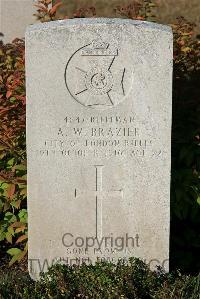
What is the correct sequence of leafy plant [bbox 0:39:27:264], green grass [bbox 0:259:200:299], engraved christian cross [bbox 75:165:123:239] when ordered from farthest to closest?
leafy plant [bbox 0:39:27:264] < engraved christian cross [bbox 75:165:123:239] < green grass [bbox 0:259:200:299]

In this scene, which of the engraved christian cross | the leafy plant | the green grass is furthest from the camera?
the leafy plant

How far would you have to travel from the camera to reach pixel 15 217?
4.46 m

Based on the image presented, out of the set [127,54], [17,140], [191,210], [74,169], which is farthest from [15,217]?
[127,54]

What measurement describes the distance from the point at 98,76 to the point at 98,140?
411 mm

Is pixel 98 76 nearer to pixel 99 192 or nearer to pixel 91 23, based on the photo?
pixel 91 23

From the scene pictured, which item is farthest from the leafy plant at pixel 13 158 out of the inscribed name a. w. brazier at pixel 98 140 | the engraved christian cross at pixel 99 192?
the engraved christian cross at pixel 99 192

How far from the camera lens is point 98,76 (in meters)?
3.62

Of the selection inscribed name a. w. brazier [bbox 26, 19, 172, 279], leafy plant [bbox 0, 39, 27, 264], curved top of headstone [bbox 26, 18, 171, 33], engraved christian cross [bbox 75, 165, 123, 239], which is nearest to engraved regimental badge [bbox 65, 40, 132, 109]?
inscribed name a. w. brazier [bbox 26, 19, 172, 279]

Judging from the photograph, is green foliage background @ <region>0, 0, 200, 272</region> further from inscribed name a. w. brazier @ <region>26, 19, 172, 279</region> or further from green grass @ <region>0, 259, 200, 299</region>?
green grass @ <region>0, 259, 200, 299</region>

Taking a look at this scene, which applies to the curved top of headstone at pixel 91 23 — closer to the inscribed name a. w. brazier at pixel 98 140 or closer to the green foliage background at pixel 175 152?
the inscribed name a. w. brazier at pixel 98 140

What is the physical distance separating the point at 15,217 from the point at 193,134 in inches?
59.0

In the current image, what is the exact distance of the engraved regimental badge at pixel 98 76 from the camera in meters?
3.58

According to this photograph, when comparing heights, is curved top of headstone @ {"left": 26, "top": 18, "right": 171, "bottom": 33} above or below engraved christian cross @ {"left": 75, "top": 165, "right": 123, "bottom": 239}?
above

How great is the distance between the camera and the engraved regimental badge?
3.58 meters
